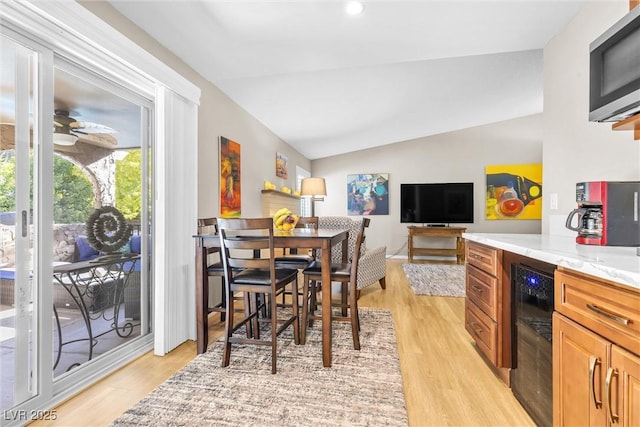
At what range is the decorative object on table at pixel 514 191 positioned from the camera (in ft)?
20.2

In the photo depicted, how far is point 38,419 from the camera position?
1446 mm

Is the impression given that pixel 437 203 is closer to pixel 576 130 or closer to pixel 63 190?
pixel 576 130

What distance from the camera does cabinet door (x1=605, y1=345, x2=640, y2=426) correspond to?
2.62 ft

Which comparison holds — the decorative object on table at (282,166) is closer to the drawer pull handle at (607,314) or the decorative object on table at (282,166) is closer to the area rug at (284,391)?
the area rug at (284,391)

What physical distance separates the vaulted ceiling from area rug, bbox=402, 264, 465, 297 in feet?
8.54

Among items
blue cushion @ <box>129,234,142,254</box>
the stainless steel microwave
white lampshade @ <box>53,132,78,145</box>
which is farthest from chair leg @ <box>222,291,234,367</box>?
the stainless steel microwave

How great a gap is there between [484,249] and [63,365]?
8.67 ft

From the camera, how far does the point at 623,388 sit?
0.84 m

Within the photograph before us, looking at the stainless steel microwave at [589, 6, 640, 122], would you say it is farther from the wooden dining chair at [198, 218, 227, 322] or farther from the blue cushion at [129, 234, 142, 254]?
the blue cushion at [129, 234, 142, 254]

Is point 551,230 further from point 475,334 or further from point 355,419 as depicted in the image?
point 355,419

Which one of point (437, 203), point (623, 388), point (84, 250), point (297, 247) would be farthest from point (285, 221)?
point (437, 203)

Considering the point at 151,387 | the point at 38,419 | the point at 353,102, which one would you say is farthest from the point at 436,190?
the point at 38,419

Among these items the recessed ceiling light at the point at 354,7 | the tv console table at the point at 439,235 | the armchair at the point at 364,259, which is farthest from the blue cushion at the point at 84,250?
the tv console table at the point at 439,235

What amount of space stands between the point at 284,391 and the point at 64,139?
194cm
